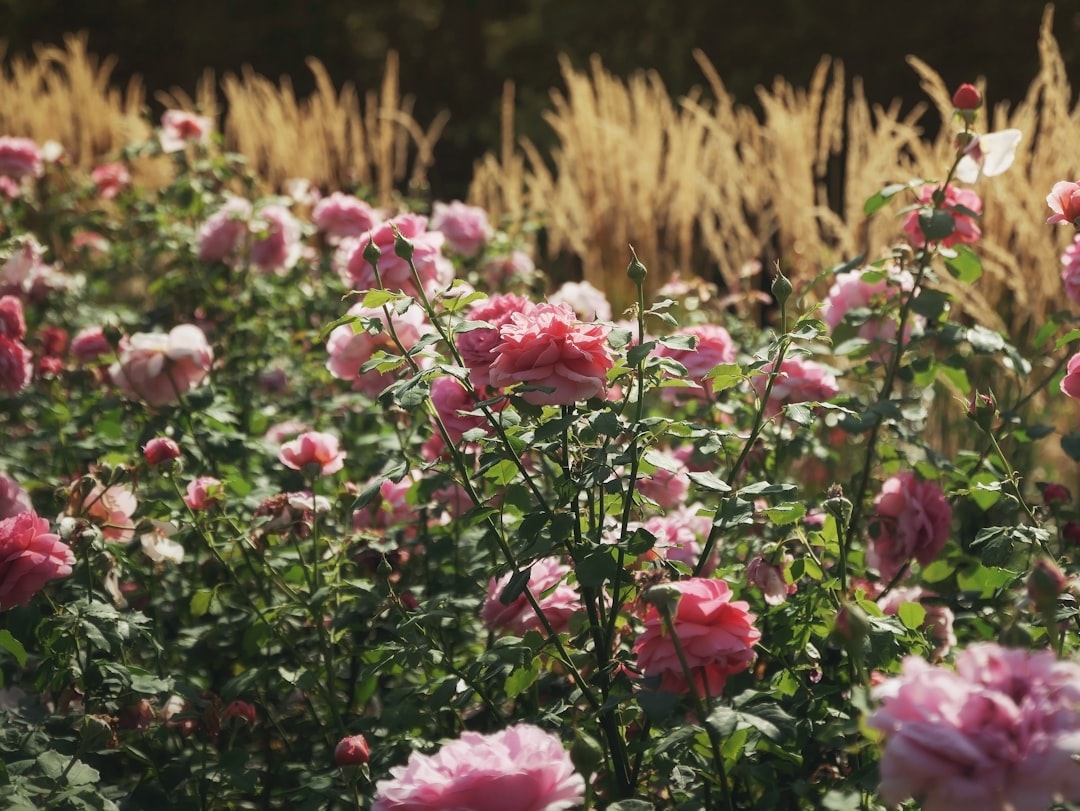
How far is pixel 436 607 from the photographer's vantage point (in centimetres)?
114

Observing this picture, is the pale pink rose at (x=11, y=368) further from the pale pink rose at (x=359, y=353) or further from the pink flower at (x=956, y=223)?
the pink flower at (x=956, y=223)

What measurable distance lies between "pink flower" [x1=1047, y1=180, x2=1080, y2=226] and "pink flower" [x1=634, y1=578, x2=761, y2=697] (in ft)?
1.77

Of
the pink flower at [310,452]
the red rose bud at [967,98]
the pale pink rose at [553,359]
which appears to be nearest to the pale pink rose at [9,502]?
the pink flower at [310,452]

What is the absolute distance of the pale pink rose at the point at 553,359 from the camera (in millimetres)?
950

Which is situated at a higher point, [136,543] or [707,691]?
[136,543]

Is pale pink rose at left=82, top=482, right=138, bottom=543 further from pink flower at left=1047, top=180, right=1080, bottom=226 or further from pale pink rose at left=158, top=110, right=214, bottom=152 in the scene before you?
pale pink rose at left=158, top=110, right=214, bottom=152

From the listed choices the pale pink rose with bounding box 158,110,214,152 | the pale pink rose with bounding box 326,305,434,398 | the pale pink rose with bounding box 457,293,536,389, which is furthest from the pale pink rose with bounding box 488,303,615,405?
the pale pink rose with bounding box 158,110,214,152

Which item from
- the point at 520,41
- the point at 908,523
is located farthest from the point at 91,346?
the point at 520,41

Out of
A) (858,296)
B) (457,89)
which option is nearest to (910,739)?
(858,296)

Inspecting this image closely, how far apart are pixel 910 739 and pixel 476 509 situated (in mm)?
545

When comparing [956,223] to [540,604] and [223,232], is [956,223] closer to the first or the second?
[540,604]

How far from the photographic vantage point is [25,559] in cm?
104

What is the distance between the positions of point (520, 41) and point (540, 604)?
895 cm

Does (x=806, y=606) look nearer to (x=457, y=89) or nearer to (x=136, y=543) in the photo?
(x=136, y=543)
